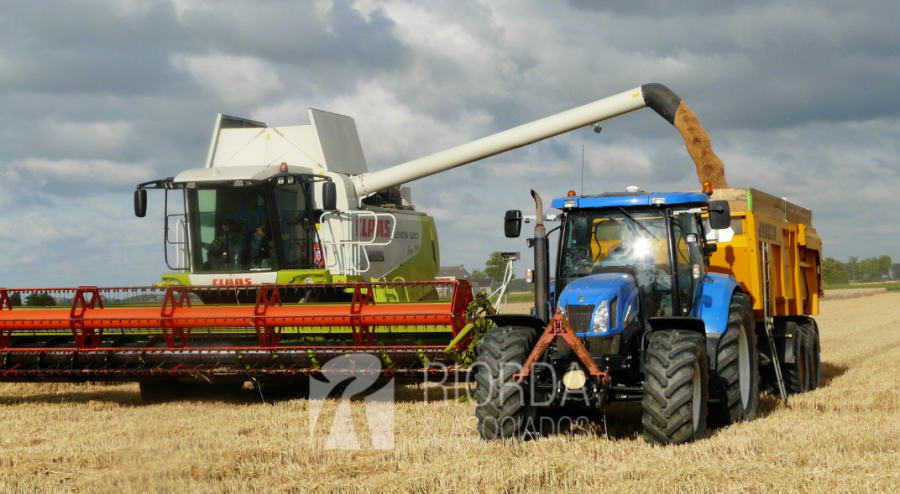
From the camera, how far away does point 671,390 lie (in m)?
5.49

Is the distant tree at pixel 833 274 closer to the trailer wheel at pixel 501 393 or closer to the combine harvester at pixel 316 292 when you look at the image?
the combine harvester at pixel 316 292

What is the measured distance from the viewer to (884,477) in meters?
4.58

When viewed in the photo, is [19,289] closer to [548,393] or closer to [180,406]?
[180,406]

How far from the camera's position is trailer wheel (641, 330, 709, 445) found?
18.0 feet

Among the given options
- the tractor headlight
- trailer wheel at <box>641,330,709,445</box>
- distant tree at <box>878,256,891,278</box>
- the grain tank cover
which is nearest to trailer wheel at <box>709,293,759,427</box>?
trailer wheel at <box>641,330,709,445</box>

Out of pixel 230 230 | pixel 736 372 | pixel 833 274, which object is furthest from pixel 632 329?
pixel 833 274

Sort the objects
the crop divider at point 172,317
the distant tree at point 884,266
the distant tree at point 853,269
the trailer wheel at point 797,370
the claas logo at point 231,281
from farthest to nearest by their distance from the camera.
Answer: the distant tree at point 884,266 → the distant tree at point 853,269 → the claas logo at point 231,281 → the trailer wheel at point 797,370 → the crop divider at point 172,317

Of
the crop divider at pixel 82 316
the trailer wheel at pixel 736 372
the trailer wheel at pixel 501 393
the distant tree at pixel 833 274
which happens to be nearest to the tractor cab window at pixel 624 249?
the trailer wheel at pixel 736 372

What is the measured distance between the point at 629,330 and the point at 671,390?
62cm

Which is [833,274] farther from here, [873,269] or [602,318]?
[602,318]

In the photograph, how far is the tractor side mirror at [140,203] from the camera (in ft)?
32.9

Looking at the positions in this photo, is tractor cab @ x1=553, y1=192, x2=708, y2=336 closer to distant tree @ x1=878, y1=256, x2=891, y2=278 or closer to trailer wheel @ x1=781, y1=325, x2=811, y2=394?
trailer wheel @ x1=781, y1=325, x2=811, y2=394

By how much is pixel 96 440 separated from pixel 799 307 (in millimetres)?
7624

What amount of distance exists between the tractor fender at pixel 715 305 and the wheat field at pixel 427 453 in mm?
775
